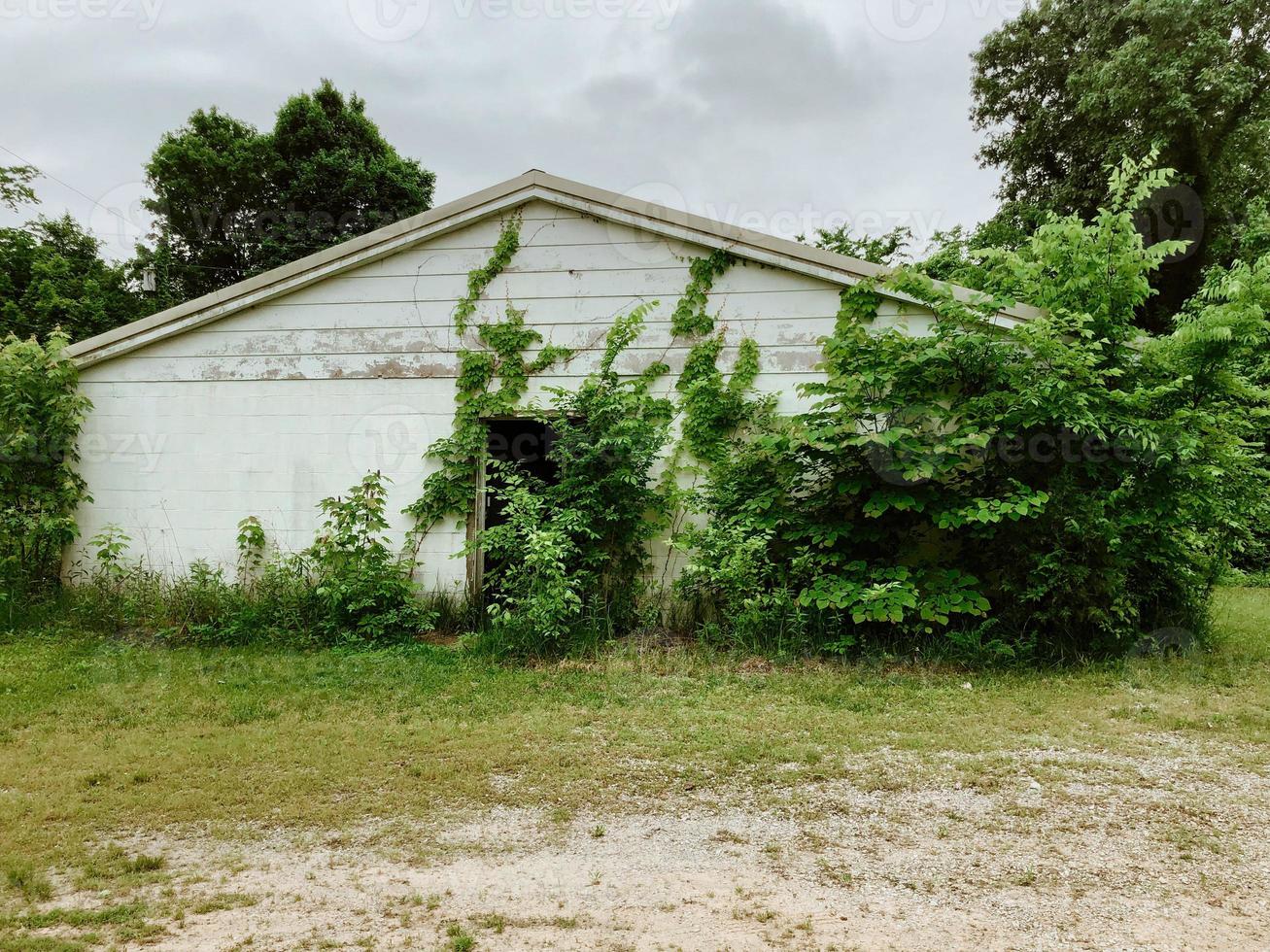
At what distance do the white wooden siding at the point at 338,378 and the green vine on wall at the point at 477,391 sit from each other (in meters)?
0.12

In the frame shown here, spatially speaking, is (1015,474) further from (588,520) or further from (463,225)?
(463,225)

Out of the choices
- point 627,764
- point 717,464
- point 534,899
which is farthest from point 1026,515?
point 534,899

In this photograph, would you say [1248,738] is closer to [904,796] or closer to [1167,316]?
[904,796]

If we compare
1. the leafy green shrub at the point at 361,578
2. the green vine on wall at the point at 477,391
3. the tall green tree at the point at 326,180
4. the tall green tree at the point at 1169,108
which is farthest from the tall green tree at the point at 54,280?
the tall green tree at the point at 1169,108

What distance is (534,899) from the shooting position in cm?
259

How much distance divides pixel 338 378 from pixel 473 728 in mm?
4438

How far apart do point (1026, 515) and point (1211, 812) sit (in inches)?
107

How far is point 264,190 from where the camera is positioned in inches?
939

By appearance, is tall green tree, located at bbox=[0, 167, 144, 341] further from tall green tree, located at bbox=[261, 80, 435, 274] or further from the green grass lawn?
the green grass lawn

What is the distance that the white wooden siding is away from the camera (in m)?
7.20

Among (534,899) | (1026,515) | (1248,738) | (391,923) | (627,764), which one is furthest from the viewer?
(1026,515)

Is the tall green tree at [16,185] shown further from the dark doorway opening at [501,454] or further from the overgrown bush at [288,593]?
the dark doorway opening at [501,454]

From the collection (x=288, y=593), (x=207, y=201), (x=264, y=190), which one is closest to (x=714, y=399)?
(x=288, y=593)

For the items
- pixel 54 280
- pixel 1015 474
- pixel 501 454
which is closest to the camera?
pixel 1015 474
